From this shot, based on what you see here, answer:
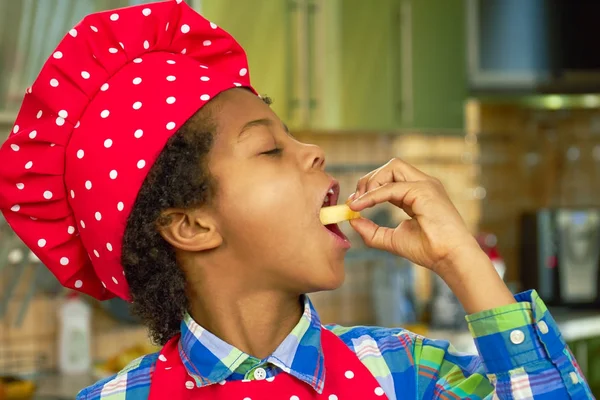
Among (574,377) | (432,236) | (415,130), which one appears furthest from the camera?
(415,130)

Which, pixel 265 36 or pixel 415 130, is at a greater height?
pixel 265 36

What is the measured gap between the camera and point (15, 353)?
2.43 metres

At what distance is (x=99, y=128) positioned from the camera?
1.05 metres

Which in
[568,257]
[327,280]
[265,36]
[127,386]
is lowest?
[568,257]

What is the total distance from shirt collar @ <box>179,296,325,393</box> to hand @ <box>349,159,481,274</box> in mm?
139

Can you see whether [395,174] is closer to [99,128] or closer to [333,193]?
[333,193]

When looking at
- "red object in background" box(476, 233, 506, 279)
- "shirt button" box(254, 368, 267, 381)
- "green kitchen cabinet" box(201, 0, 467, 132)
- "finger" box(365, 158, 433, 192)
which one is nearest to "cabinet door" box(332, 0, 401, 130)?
"green kitchen cabinet" box(201, 0, 467, 132)

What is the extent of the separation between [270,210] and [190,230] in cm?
10

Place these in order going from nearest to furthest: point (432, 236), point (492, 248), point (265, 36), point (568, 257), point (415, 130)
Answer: point (432, 236) < point (265, 36) < point (415, 130) < point (492, 248) < point (568, 257)

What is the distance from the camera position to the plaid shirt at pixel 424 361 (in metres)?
0.93

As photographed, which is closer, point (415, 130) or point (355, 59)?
point (355, 59)

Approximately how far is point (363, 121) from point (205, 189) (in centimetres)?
180

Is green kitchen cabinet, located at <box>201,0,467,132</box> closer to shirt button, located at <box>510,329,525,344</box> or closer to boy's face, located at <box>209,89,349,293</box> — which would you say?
boy's face, located at <box>209,89,349,293</box>

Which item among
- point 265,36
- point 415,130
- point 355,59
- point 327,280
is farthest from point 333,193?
point 415,130
